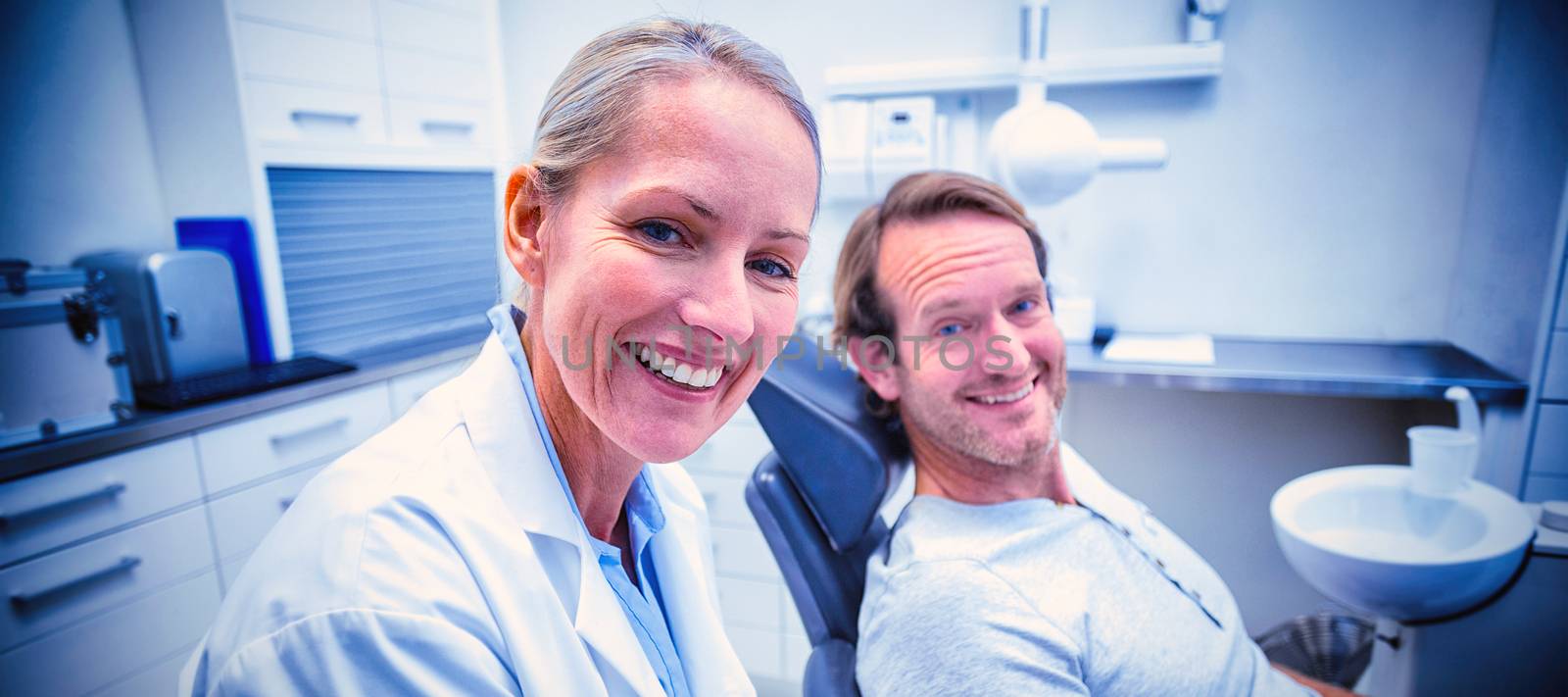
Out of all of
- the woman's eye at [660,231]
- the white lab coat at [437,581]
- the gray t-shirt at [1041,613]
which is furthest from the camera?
the gray t-shirt at [1041,613]

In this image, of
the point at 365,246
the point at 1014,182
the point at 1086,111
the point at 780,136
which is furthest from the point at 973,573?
the point at 365,246

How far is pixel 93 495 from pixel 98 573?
0.56ft

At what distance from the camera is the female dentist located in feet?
1.69

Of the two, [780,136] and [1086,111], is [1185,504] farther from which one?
[780,136]

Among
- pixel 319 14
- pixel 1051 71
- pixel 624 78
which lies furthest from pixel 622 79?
pixel 319 14

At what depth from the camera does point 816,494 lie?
3.32 ft

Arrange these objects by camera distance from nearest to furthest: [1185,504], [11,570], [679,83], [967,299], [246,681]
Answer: [246,681] → [679,83] → [967,299] → [11,570] → [1185,504]

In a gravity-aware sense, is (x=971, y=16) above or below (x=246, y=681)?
above

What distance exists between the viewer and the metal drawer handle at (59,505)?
1.34 meters

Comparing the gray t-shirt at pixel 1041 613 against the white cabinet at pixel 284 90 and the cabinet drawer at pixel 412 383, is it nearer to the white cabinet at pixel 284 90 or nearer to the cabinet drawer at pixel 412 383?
the cabinet drawer at pixel 412 383

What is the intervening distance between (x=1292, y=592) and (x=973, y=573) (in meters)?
1.75

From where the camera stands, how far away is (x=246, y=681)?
0.48 m

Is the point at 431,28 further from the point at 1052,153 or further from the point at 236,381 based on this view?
the point at 1052,153

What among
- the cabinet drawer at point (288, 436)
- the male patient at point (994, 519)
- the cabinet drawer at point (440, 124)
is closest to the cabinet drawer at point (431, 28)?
the cabinet drawer at point (440, 124)
